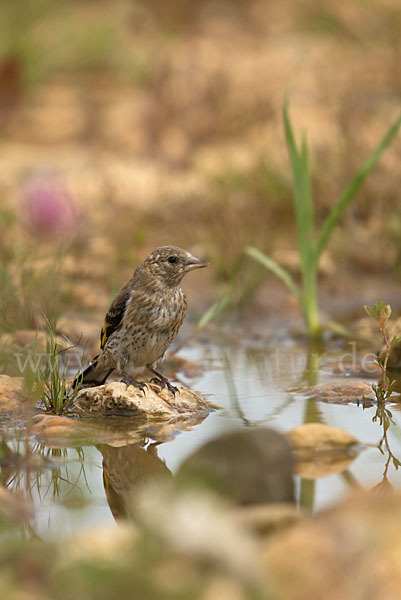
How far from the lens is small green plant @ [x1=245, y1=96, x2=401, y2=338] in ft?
21.0

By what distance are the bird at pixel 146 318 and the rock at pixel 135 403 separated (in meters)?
0.07

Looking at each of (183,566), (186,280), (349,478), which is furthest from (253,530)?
(186,280)

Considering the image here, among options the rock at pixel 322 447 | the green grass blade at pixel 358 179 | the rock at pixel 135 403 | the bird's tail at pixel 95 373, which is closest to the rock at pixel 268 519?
the rock at pixel 322 447

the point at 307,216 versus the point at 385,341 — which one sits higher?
the point at 307,216

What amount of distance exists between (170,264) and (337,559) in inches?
115

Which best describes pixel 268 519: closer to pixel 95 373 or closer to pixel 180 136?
pixel 95 373

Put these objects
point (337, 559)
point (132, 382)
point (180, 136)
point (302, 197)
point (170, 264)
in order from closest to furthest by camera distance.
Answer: point (337, 559) → point (132, 382) → point (170, 264) → point (302, 197) → point (180, 136)

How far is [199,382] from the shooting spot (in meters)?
5.95

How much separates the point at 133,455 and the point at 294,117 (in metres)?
8.89

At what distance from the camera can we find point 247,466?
133 inches

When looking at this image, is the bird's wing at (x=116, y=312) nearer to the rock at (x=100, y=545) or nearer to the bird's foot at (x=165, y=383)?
the bird's foot at (x=165, y=383)

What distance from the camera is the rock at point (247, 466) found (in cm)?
337

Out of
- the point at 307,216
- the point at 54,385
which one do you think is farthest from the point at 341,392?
the point at 307,216

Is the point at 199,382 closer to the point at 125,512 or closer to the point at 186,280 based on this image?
the point at 125,512
